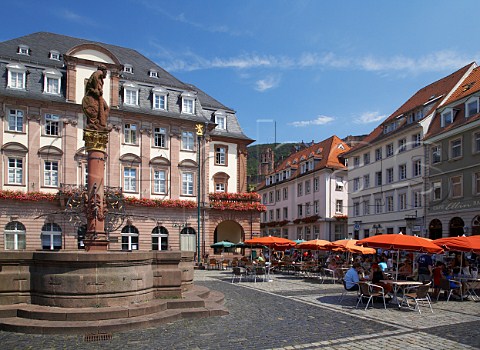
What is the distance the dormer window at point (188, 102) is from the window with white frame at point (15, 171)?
541 inches

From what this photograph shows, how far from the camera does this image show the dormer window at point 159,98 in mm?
41094

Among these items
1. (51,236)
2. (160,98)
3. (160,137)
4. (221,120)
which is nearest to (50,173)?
(51,236)

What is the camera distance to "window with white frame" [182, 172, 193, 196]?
1618 inches

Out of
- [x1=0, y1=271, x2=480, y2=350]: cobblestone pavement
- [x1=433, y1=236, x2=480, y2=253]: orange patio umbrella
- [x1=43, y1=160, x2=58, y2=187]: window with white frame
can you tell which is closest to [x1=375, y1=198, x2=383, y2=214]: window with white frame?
[x1=433, y1=236, x2=480, y2=253]: orange patio umbrella

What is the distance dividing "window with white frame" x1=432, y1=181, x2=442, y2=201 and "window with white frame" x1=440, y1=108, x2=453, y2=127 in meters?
4.54

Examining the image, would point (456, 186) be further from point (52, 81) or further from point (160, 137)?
point (52, 81)

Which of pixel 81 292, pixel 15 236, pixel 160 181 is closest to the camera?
pixel 81 292

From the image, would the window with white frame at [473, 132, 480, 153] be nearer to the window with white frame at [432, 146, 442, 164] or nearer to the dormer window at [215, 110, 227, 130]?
the window with white frame at [432, 146, 442, 164]

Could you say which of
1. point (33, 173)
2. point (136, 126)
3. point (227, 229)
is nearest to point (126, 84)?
point (136, 126)

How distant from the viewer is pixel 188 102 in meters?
42.7

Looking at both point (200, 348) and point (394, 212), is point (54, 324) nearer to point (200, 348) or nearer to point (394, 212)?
point (200, 348)

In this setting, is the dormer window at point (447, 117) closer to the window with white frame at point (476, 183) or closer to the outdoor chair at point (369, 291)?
the window with white frame at point (476, 183)

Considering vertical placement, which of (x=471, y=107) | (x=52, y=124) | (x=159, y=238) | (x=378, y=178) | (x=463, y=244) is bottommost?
(x=159, y=238)

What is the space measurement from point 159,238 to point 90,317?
2973 cm
